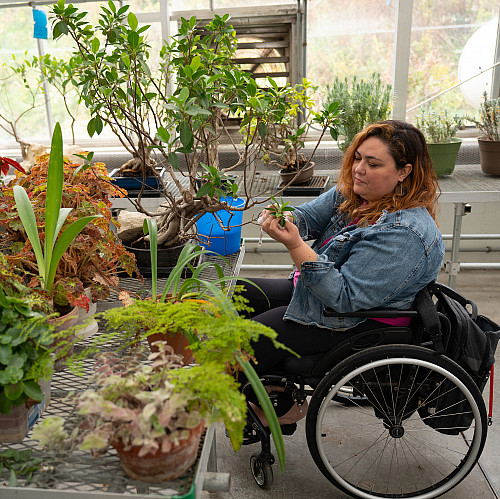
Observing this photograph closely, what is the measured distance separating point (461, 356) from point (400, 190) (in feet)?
1.86

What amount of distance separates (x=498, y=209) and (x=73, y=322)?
365 cm

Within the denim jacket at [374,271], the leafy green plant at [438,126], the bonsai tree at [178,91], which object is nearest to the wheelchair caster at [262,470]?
the denim jacket at [374,271]

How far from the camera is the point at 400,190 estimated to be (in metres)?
1.78

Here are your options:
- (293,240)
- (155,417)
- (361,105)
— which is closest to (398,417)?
(293,240)

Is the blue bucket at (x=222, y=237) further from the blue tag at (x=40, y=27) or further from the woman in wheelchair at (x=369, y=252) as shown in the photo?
the blue tag at (x=40, y=27)

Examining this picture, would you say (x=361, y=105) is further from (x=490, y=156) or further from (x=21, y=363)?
(x=21, y=363)

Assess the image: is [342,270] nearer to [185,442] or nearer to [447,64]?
[185,442]

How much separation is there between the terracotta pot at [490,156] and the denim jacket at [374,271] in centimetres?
162

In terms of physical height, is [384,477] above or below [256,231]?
below

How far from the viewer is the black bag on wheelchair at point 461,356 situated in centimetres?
160

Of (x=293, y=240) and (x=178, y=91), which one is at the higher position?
(x=178, y=91)

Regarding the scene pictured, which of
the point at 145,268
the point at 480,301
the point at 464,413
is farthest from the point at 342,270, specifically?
the point at 480,301

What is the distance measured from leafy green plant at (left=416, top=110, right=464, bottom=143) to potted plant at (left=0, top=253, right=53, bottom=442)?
8.51 ft

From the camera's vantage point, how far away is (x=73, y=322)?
1350 mm
